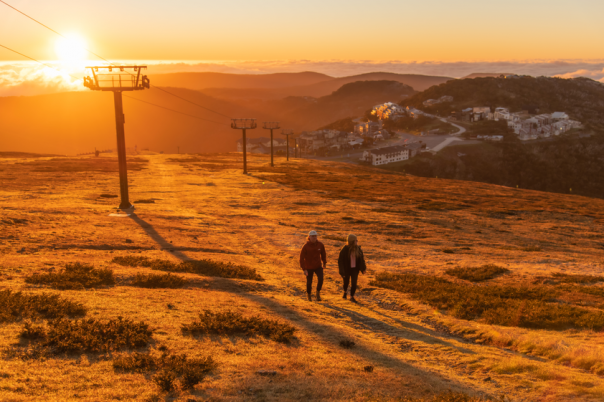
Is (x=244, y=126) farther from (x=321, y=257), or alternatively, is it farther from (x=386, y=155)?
(x=386, y=155)

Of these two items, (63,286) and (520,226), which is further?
(520,226)

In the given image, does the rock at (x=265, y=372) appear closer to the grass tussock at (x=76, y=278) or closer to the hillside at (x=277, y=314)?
the hillside at (x=277, y=314)

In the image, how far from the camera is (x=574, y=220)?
4256cm

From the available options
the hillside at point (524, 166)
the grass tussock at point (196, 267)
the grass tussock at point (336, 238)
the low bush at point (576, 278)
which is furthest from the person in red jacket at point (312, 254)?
the hillside at point (524, 166)

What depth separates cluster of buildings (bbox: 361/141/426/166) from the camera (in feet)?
454

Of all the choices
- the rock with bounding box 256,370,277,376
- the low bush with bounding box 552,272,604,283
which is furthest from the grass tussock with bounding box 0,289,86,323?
the low bush with bounding box 552,272,604,283

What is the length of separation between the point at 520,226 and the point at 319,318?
3216 cm

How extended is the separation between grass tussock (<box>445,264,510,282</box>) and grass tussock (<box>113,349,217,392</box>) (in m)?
14.7

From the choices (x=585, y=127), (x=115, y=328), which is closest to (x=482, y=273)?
(x=115, y=328)

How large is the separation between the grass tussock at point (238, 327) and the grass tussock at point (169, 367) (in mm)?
1559

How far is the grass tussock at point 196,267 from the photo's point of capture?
54.3 ft

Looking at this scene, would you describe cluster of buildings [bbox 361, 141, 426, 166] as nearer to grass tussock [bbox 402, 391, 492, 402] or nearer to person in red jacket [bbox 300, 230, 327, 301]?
person in red jacket [bbox 300, 230, 327, 301]

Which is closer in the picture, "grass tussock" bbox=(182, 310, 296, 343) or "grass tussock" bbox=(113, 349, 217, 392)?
"grass tussock" bbox=(113, 349, 217, 392)

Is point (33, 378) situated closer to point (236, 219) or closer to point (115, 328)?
point (115, 328)
